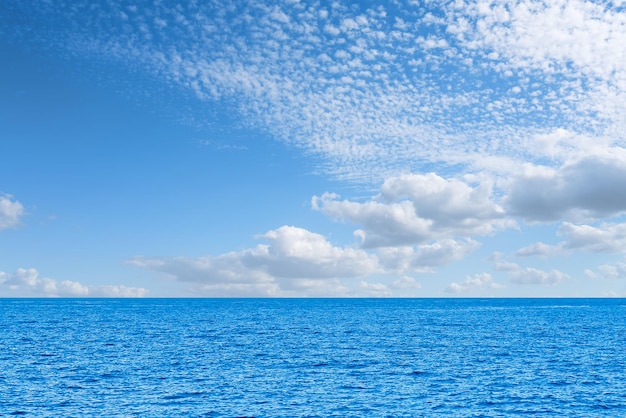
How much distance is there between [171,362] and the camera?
208ft

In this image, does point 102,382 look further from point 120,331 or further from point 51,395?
point 120,331

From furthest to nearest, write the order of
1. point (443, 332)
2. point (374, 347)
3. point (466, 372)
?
point (443, 332) < point (374, 347) < point (466, 372)

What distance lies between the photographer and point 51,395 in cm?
4562

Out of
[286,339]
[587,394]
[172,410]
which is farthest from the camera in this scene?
[286,339]

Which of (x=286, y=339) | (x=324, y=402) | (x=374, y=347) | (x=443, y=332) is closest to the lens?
(x=324, y=402)

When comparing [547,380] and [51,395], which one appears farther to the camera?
[547,380]

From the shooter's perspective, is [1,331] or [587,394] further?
[1,331]

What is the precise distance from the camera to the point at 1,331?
349 ft

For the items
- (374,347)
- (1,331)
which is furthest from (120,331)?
(374,347)

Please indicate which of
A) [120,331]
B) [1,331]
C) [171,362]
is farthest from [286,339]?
[1,331]

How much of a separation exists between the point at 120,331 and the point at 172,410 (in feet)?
239

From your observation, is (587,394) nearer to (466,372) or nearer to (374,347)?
(466,372)

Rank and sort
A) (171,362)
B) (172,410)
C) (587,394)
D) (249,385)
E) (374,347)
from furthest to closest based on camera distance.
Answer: (374,347)
(171,362)
(249,385)
(587,394)
(172,410)

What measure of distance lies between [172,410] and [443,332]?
2930 inches
